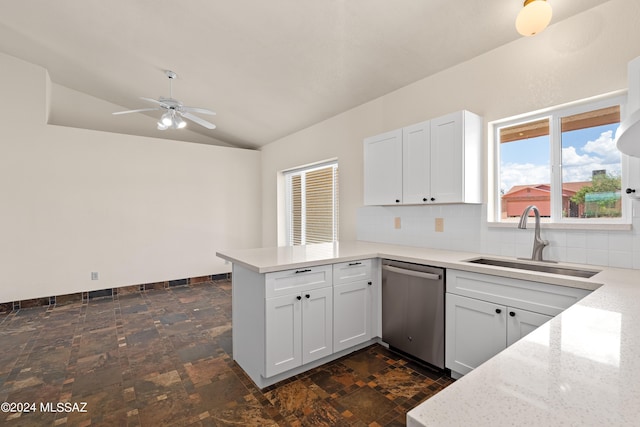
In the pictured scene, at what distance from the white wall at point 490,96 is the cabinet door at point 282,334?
1566 millimetres

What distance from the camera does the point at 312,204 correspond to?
16.6 ft

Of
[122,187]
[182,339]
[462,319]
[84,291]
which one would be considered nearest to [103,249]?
[84,291]

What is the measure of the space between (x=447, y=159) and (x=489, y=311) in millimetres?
1224

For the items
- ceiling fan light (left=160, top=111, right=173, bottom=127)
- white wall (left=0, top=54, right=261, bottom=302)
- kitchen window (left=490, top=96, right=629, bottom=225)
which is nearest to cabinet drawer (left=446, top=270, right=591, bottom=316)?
kitchen window (left=490, top=96, right=629, bottom=225)

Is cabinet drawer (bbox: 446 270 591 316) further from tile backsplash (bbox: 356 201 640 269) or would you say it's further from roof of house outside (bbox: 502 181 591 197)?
roof of house outside (bbox: 502 181 591 197)

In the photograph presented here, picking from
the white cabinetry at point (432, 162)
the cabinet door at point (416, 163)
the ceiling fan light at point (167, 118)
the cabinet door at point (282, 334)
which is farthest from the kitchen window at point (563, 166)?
the ceiling fan light at point (167, 118)

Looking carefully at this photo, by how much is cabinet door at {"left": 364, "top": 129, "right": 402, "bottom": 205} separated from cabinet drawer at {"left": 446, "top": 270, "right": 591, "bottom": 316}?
103 centimetres

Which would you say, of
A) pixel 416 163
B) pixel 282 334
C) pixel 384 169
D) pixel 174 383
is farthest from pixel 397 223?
pixel 174 383

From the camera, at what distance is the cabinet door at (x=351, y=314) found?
8.23 ft

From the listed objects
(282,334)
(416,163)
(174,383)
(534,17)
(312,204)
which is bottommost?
(174,383)

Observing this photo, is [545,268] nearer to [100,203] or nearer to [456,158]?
[456,158]

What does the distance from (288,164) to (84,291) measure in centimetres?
361

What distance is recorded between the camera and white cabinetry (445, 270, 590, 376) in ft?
5.77

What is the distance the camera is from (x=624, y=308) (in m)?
1.14
